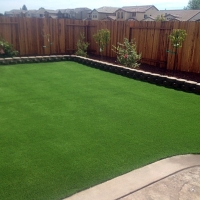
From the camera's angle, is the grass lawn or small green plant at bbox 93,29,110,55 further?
small green plant at bbox 93,29,110,55

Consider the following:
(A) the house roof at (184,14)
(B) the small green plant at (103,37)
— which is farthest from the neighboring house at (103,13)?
(B) the small green plant at (103,37)

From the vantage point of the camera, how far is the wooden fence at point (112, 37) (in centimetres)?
819

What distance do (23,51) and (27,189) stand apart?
985cm

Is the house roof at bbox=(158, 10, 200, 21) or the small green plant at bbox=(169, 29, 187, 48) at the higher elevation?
the house roof at bbox=(158, 10, 200, 21)

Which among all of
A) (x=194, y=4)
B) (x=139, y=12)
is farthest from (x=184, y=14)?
(x=194, y=4)

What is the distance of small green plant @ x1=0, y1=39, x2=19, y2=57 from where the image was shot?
33.4 feet

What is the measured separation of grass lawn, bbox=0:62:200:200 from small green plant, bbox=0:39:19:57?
4.20m

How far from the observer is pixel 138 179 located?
2.67 m

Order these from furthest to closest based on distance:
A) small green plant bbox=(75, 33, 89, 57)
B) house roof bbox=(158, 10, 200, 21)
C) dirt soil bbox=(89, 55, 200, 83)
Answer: house roof bbox=(158, 10, 200, 21) → small green plant bbox=(75, 33, 89, 57) → dirt soil bbox=(89, 55, 200, 83)

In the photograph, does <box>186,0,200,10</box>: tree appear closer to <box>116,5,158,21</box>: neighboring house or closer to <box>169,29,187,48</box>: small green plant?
<box>116,5,158,21</box>: neighboring house

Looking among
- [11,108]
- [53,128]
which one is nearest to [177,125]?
[53,128]

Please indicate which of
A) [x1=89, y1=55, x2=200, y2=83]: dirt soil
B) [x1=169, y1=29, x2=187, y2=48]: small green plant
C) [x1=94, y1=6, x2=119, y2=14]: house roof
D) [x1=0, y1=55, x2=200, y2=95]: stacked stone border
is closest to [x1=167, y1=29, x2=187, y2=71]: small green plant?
[x1=169, y1=29, x2=187, y2=48]: small green plant

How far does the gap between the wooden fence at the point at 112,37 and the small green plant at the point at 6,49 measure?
587 millimetres

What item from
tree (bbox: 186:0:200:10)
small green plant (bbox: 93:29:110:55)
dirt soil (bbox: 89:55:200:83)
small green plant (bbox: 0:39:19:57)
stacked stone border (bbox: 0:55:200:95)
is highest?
tree (bbox: 186:0:200:10)
